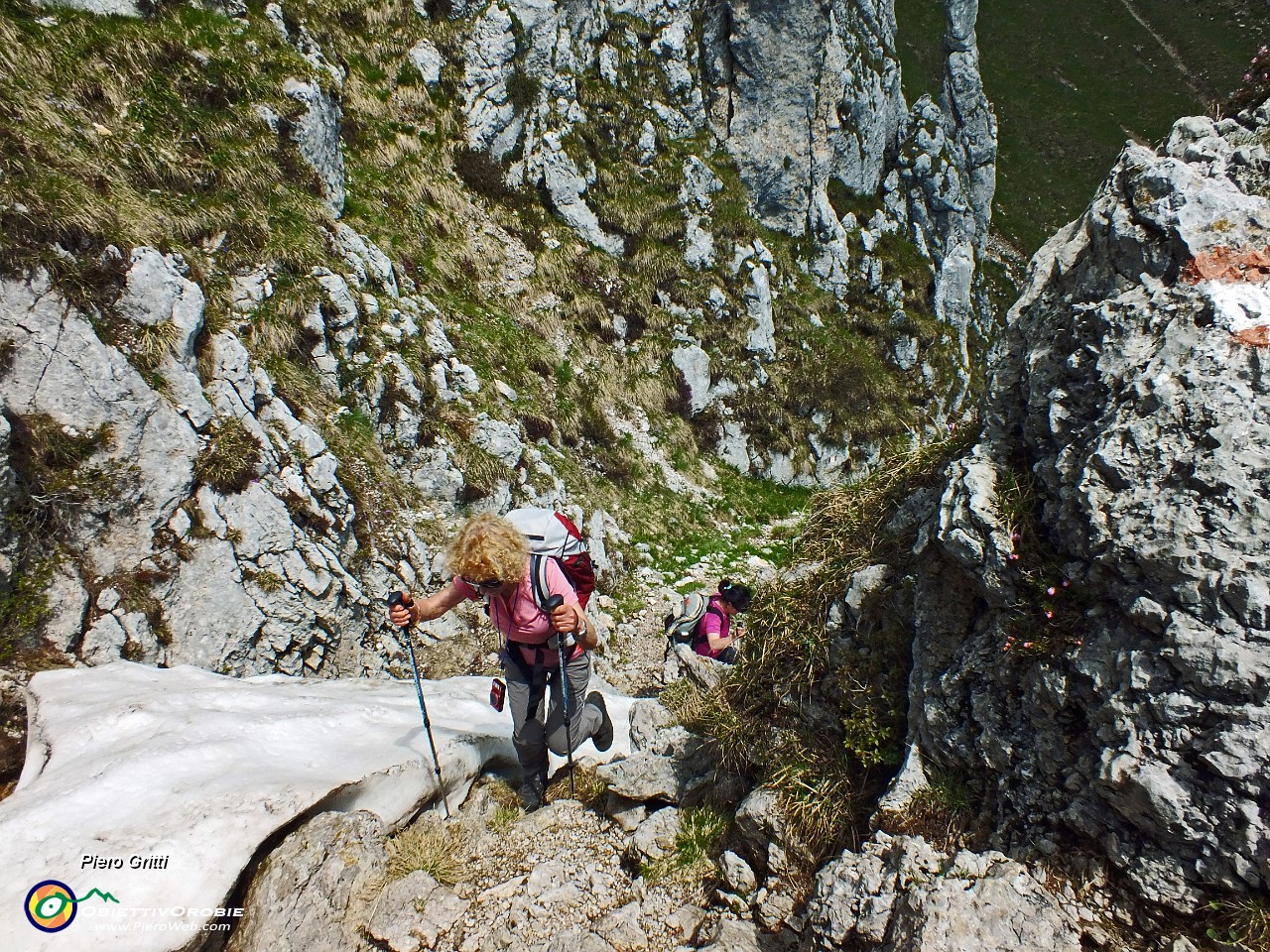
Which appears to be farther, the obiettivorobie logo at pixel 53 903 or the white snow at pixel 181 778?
the white snow at pixel 181 778

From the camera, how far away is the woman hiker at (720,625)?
810 cm

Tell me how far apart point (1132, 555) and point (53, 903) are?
5.87 meters

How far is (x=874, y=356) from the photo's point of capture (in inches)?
896

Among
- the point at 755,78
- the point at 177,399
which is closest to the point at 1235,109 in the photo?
the point at 177,399

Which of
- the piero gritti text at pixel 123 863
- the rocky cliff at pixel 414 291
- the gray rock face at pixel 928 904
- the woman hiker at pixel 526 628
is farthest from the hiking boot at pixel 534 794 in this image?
the rocky cliff at pixel 414 291

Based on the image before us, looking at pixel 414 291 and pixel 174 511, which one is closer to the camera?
pixel 174 511

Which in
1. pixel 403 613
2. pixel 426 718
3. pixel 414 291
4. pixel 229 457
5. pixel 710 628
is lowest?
→ pixel 426 718

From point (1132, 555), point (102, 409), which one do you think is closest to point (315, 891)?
point (1132, 555)

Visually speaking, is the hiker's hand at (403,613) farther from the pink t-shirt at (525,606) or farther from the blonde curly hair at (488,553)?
the blonde curly hair at (488,553)

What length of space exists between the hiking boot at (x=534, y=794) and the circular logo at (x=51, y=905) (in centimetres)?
312

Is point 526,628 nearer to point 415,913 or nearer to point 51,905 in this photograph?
point 415,913

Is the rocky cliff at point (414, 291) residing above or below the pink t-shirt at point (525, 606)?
above

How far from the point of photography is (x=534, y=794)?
5.77 m

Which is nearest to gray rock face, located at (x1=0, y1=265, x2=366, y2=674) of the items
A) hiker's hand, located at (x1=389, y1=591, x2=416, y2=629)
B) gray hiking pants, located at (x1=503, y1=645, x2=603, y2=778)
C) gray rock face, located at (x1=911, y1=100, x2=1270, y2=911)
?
hiker's hand, located at (x1=389, y1=591, x2=416, y2=629)
